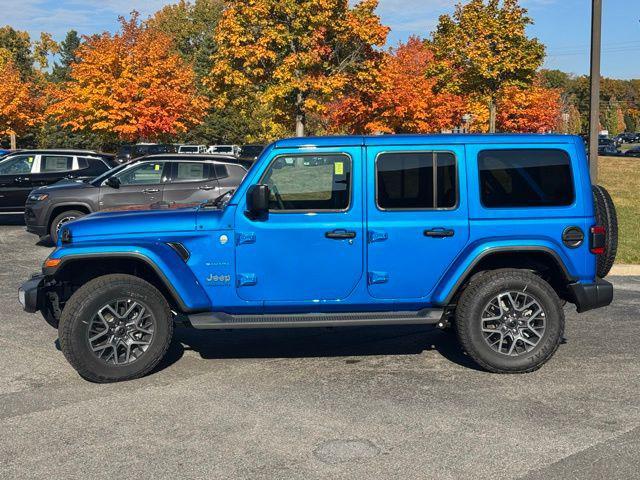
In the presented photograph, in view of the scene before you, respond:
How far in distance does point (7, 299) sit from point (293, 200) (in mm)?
4876

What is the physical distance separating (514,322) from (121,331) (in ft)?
10.6

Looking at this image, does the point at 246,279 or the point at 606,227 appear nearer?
the point at 246,279

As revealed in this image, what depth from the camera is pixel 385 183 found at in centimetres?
602

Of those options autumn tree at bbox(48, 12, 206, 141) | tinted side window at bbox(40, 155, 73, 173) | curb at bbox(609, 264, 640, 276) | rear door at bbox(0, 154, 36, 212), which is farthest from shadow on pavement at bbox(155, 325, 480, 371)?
autumn tree at bbox(48, 12, 206, 141)

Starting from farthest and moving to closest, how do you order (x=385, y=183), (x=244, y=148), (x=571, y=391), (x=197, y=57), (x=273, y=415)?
(x=197, y=57)
(x=244, y=148)
(x=385, y=183)
(x=571, y=391)
(x=273, y=415)

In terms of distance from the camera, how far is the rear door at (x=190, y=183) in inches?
533

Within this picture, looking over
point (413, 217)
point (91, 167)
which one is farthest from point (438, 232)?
point (91, 167)

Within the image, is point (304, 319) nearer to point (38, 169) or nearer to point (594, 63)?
point (594, 63)

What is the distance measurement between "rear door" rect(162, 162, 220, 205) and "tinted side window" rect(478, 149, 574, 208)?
809 centimetres

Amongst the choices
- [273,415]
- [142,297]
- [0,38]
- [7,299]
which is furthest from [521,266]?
[0,38]

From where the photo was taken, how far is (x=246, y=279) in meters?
5.93

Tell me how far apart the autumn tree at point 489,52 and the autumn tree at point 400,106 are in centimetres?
222

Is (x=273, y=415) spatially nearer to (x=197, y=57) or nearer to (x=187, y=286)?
(x=187, y=286)

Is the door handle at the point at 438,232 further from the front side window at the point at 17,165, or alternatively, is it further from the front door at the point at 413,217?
the front side window at the point at 17,165
